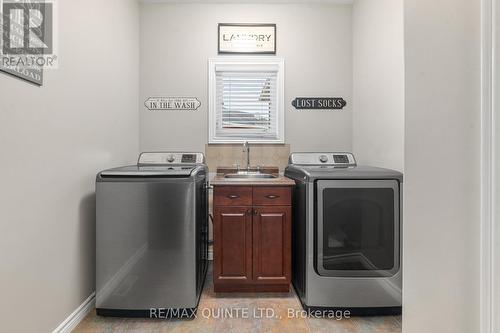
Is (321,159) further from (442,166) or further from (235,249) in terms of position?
(442,166)

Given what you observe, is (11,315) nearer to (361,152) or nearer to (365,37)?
(361,152)

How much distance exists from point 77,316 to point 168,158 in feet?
4.48

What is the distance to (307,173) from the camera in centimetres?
197

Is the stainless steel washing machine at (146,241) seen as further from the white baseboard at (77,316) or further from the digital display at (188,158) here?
the digital display at (188,158)

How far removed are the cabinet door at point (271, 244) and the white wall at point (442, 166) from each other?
1227 mm

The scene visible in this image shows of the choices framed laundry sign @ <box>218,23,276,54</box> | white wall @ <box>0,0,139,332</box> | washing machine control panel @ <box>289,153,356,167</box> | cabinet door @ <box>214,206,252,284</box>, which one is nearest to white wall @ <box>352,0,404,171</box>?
washing machine control panel @ <box>289,153,356,167</box>

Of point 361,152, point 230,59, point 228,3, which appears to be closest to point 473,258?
point 361,152

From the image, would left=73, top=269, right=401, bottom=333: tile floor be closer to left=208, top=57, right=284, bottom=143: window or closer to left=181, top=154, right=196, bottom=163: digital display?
left=181, top=154, right=196, bottom=163: digital display

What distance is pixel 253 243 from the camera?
7.02 feet

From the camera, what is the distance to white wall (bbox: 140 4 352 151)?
2855 millimetres

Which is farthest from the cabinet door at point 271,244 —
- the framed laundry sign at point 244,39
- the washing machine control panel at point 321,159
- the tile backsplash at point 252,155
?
the framed laundry sign at point 244,39

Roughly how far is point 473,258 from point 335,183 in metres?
1.24

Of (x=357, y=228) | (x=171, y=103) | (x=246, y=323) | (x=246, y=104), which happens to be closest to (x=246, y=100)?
(x=246, y=104)

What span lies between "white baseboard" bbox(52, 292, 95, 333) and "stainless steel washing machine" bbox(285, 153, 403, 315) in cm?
145
